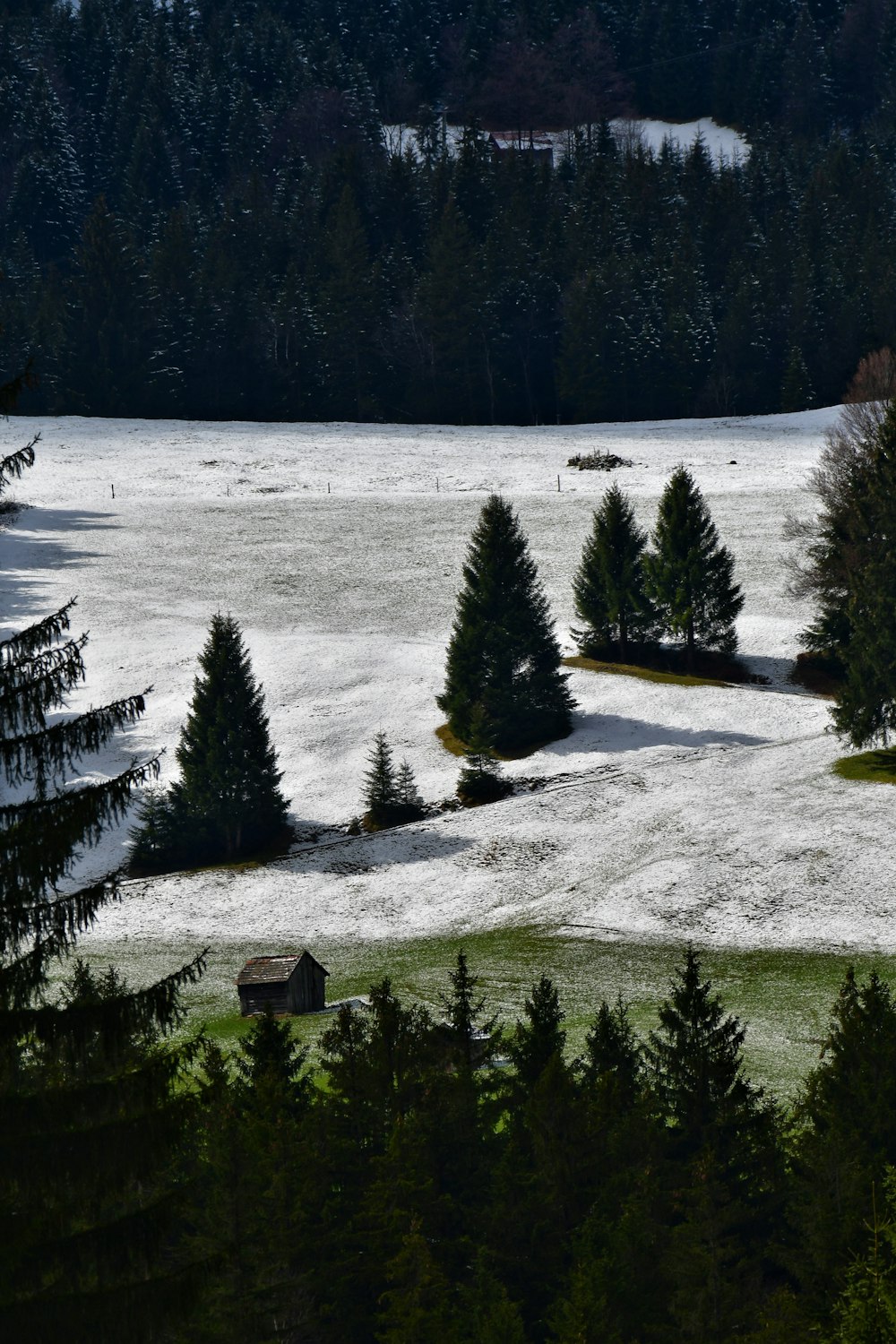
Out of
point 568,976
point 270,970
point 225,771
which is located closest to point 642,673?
point 225,771

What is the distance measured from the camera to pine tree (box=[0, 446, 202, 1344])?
11.8 m

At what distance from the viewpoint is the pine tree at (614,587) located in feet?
214

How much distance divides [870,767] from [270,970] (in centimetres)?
2354

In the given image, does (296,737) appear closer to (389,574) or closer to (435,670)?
(435,670)

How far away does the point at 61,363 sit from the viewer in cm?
11681

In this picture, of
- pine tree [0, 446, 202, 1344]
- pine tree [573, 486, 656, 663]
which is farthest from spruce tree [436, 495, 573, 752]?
pine tree [0, 446, 202, 1344]

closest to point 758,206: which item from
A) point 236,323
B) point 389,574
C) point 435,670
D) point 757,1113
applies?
point 236,323

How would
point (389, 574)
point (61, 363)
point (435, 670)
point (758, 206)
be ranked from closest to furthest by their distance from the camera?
point (435, 670) < point (389, 574) < point (61, 363) < point (758, 206)

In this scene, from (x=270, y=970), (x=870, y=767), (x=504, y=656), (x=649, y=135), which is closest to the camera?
(x=270, y=970)

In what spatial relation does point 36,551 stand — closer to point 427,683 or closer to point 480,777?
point 427,683

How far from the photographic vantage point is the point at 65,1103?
1202 cm

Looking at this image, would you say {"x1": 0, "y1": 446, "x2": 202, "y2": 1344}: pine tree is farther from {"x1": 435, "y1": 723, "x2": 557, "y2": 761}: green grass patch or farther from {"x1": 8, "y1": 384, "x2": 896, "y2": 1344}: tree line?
{"x1": 435, "y1": 723, "x2": 557, "y2": 761}: green grass patch

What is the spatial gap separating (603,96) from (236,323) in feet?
304

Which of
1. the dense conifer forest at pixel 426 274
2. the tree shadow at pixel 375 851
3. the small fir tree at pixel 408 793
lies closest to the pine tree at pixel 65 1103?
the tree shadow at pixel 375 851
